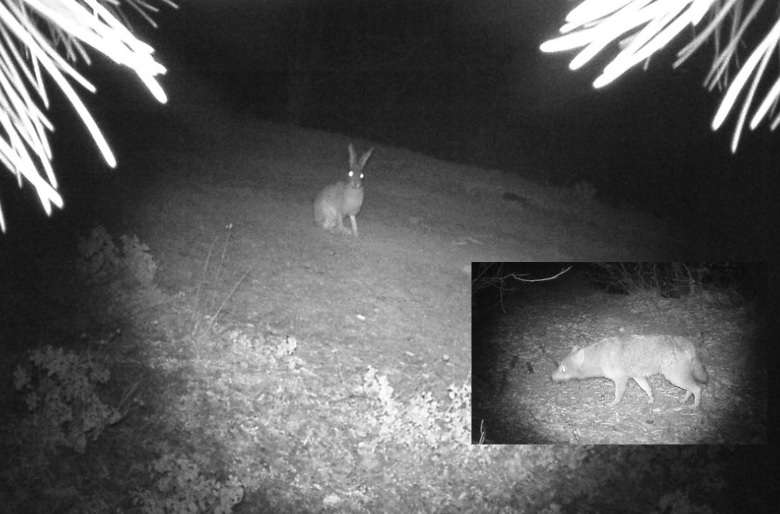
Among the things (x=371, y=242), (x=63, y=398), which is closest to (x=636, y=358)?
(x=371, y=242)

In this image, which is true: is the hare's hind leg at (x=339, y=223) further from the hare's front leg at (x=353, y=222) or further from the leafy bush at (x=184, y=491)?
the leafy bush at (x=184, y=491)

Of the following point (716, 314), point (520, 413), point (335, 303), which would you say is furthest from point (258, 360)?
point (716, 314)

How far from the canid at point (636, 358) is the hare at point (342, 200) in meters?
0.91

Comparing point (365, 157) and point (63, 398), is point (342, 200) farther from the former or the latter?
point (63, 398)

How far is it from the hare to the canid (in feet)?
2.97

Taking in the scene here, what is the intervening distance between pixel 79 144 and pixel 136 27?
1.50 feet

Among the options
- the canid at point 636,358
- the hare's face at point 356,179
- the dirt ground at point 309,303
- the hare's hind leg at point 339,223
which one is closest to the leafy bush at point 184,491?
the dirt ground at point 309,303

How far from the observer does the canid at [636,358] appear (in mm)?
2422

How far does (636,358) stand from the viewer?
2.42 meters

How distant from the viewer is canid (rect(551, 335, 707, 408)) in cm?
242

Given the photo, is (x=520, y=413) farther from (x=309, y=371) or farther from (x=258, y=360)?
(x=258, y=360)

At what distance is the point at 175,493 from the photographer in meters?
2.53

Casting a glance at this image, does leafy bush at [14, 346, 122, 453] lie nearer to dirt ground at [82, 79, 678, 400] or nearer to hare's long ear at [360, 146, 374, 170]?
dirt ground at [82, 79, 678, 400]

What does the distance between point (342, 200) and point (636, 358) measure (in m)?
1.15
